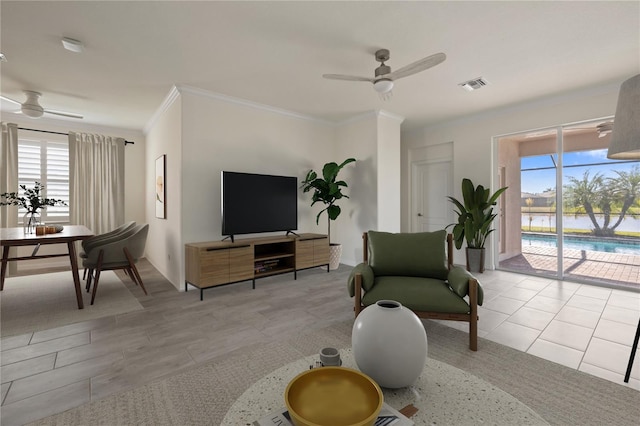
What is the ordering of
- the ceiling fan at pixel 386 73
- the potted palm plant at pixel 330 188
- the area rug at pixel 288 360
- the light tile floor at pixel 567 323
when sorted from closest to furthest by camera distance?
the area rug at pixel 288 360
the light tile floor at pixel 567 323
the ceiling fan at pixel 386 73
the potted palm plant at pixel 330 188

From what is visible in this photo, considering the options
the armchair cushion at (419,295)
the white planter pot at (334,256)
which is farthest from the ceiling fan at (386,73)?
the white planter pot at (334,256)

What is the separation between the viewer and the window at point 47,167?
5.05 meters

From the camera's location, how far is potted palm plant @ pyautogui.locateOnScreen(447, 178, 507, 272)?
15.4 feet

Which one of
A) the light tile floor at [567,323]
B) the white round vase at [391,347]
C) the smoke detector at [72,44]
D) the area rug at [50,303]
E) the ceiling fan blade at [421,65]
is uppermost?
the smoke detector at [72,44]

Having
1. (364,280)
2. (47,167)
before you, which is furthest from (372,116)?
(47,167)

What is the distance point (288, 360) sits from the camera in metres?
2.09

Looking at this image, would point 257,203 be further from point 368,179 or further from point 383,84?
point 383,84

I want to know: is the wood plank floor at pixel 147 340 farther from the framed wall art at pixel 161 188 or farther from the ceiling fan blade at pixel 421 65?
the ceiling fan blade at pixel 421 65

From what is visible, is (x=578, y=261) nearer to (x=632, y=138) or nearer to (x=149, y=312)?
(x=632, y=138)

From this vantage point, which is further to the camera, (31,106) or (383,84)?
(31,106)

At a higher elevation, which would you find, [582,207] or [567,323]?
[582,207]

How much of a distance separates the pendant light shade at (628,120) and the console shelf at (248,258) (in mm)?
3439

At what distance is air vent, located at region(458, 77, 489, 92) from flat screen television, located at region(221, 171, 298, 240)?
105 inches

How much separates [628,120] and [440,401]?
→ 150 cm
